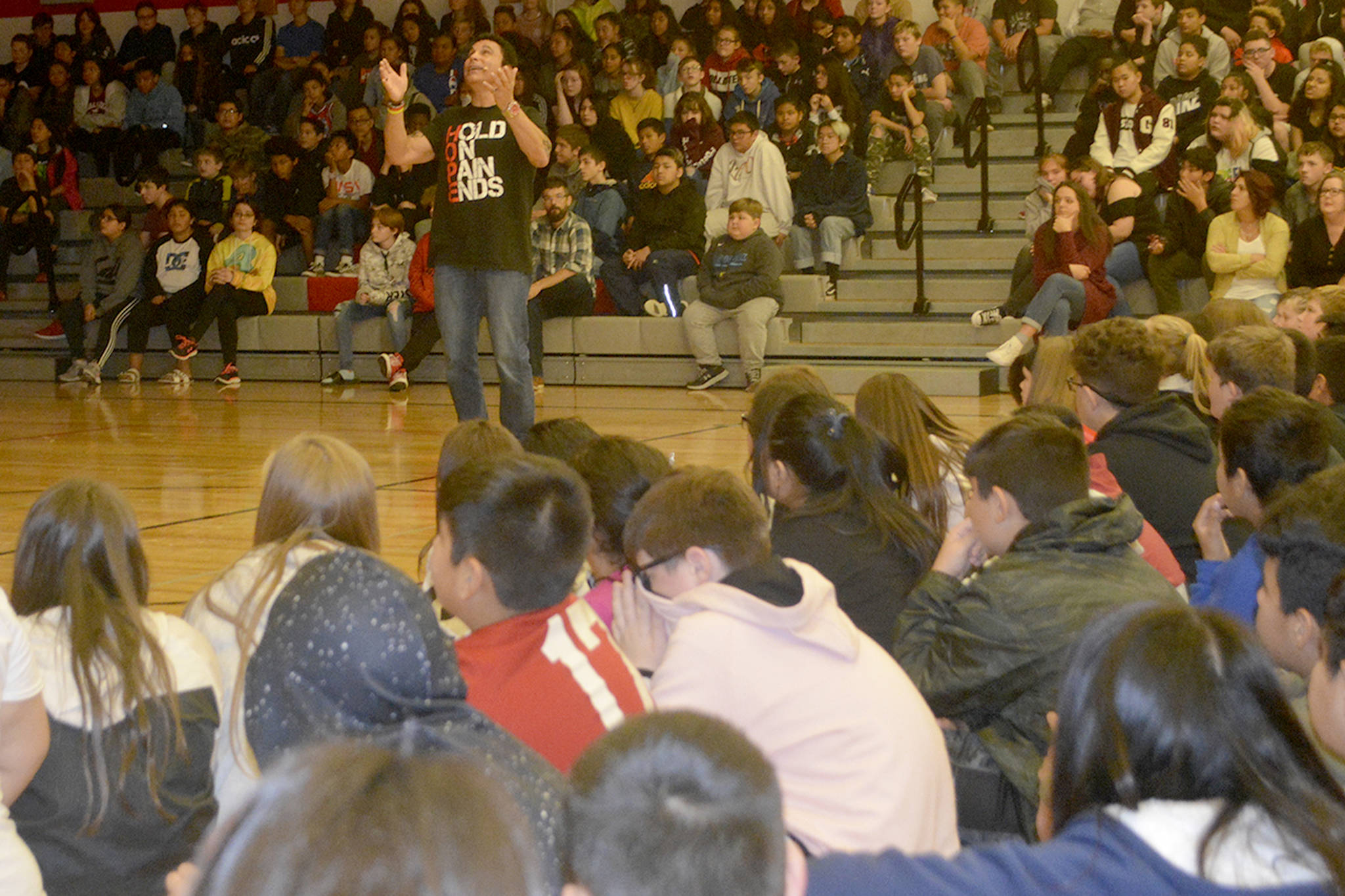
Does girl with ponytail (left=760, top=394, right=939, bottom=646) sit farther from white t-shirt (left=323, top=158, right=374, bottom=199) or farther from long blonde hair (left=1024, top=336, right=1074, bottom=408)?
white t-shirt (left=323, top=158, right=374, bottom=199)

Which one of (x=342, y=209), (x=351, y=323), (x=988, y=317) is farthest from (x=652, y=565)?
(x=342, y=209)

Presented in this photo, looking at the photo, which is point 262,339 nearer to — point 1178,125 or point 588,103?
point 588,103

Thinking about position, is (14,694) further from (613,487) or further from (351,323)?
(351,323)

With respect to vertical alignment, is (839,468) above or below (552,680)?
above

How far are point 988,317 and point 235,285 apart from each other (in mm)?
5470

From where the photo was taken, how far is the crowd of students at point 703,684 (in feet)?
2.87

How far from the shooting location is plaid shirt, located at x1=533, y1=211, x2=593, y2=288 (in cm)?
927

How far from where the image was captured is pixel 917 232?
877 centimetres

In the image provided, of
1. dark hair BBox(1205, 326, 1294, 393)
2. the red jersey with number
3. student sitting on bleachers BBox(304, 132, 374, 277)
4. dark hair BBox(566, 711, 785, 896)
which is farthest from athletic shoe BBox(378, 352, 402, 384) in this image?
dark hair BBox(566, 711, 785, 896)

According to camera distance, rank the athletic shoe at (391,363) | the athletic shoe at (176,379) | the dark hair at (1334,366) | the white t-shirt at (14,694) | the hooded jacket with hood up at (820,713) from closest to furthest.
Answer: the white t-shirt at (14,694), the hooded jacket with hood up at (820,713), the dark hair at (1334,366), the athletic shoe at (391,363), the athletic shoe at (176,379)

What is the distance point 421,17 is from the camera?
1229 cm

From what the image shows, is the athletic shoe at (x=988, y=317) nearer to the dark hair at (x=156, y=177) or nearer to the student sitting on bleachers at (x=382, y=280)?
the student sitting on bleachers at (x=382, y=280)

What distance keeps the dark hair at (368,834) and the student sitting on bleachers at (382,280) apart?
29.8 feet

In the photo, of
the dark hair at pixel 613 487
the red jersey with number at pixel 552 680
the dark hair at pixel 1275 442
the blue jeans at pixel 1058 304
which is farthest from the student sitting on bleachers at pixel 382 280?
the red jersey with number at pixel 552 680
